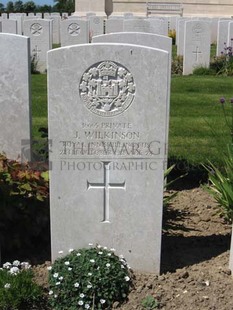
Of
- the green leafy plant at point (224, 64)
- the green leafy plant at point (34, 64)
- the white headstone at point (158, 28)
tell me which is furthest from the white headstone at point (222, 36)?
the green leafy plant at point (34, 64)

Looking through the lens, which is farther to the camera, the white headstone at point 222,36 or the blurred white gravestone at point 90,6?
the blurred white gravestone at point 90,6

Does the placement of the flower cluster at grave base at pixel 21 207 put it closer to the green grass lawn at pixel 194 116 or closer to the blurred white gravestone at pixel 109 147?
the blurred white gravestone at pixel 109 147

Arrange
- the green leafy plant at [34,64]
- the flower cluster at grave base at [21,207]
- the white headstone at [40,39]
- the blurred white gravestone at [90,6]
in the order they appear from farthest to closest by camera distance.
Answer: the blurred white gravestone at [90,6] < the white headstone at [40,39] < the green leafy plant at [34,64] < the flower cluster at grave base at [21,207]

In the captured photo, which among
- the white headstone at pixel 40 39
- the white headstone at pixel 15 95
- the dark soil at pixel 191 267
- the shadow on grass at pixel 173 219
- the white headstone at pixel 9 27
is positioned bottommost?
the dark soil at pixel 191 267

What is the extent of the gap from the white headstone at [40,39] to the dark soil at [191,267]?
9617 millimetres

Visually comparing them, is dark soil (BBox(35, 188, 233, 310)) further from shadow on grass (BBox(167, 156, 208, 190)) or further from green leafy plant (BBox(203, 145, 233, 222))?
shadow on grass (BBox(167, 156, 208, 190))

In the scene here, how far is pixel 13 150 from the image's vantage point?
15.9 ft

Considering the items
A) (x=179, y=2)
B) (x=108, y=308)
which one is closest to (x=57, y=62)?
(x=108, y=308)

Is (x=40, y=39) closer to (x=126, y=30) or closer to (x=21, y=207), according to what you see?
(x=126, y=30)

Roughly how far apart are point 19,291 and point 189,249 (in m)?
1.37

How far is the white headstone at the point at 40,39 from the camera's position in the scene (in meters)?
13.9

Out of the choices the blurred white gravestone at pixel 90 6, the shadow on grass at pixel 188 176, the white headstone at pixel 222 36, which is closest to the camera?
the shadow on grass at pixel 188 176

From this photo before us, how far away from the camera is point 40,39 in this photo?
45.9ft

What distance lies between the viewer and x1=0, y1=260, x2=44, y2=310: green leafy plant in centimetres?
322
